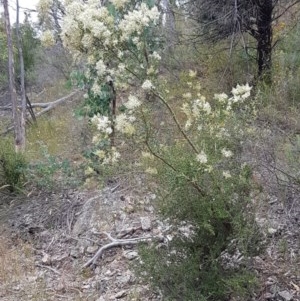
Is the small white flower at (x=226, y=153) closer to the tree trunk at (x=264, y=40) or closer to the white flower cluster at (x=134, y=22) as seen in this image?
the white flower cluster at (x=134, y=22)

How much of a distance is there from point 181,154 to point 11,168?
3129 millimetres

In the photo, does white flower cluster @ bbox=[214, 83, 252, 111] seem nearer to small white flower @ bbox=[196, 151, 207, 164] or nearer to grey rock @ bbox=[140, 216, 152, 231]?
small white flower @ bbox=[196, 151, 207, 164]

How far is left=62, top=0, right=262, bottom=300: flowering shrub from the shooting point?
239cm

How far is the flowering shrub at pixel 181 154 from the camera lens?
2.39m

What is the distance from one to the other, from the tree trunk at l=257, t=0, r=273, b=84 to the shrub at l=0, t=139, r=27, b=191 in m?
3.20

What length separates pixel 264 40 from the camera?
607cm

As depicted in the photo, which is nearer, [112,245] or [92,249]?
[112,245]

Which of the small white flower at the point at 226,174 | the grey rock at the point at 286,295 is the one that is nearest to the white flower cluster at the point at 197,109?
the small white flower at the point at 226,174

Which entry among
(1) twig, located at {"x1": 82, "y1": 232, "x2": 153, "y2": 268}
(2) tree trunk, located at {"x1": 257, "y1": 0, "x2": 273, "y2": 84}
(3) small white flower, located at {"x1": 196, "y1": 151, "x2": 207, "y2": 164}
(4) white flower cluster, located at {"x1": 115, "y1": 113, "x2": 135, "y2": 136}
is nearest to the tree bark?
(2) tree trunk, located at {"x1": 257, "y1": 0, "x2": 273, "y2": 84}

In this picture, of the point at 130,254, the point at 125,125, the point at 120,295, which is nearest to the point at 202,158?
the point at 125,125

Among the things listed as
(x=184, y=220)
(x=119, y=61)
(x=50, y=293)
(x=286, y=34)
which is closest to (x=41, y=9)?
(x=119, y=61)

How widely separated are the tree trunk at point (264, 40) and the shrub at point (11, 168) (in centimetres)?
320

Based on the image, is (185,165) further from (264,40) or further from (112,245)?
(264,40)

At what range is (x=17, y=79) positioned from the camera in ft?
36.1
